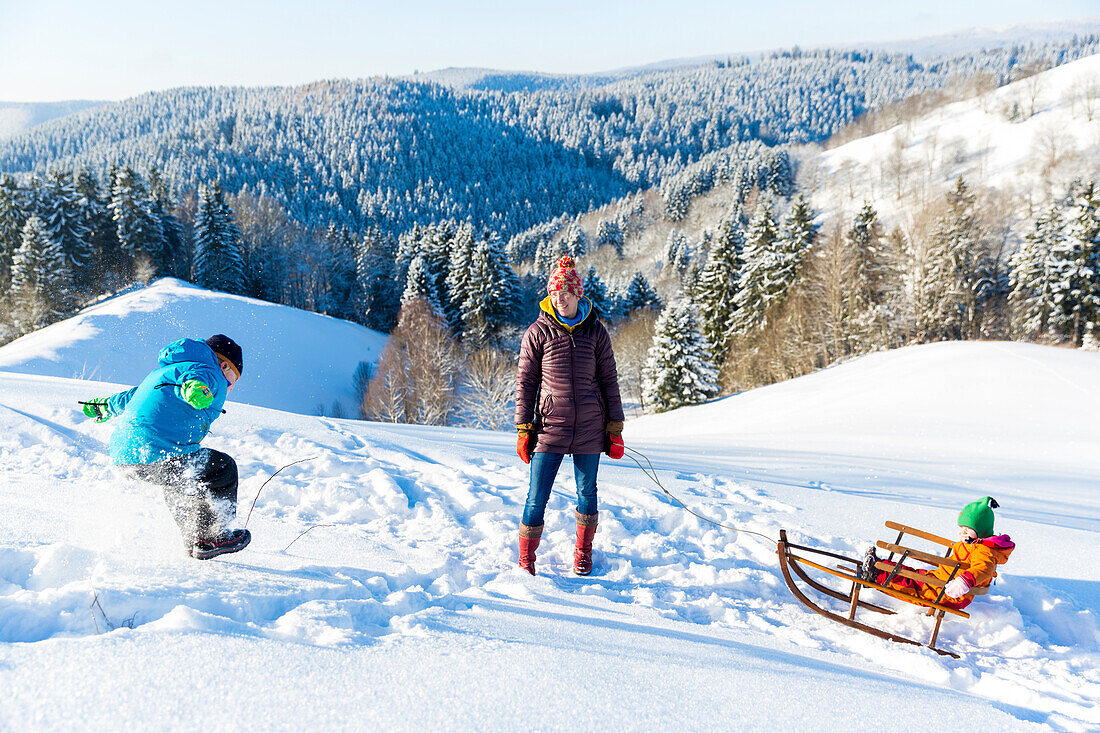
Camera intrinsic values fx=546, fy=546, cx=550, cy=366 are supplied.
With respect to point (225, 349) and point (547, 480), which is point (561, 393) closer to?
point (547, 480)

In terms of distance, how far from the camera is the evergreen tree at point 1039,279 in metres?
30.1

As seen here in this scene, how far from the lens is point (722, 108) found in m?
180

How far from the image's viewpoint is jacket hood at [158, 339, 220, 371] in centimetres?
321

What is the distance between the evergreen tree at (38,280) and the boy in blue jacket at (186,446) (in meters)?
45.2

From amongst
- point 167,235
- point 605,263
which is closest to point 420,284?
point 167,235

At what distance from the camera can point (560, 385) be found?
147 inches

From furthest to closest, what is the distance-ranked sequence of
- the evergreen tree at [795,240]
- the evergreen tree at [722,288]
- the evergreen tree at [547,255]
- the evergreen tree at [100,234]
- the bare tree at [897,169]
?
1. the bare tree at [897,169]
2. the evergreen tree at [547,255]
3. the evergreen tree at [100,234]
4. the evergreen tree at [722,288]
5. the evergreen tree at [795,240]

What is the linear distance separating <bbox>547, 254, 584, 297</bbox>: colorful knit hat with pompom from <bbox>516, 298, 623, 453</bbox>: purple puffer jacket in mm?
124

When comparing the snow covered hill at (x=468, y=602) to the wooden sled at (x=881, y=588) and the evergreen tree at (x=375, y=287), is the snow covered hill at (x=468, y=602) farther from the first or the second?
the evergreen tree at (x=375, y=287)

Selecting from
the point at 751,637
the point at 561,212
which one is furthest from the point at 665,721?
the point at 561,212

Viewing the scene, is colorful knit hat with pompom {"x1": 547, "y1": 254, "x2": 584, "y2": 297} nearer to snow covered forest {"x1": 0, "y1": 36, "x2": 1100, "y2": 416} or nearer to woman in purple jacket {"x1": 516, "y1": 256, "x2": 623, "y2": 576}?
woman in purple jacket {"x1": 516, "y1": 256, "x2": 623, "y2": 576}

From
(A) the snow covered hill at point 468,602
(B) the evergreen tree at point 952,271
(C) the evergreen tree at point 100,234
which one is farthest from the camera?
(C) the evergreen tree at point 100,234

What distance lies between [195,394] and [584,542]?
2.67 metres

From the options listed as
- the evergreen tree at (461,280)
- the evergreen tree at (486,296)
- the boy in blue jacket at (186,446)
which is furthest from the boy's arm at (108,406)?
the evergreen tree at (461,280)
